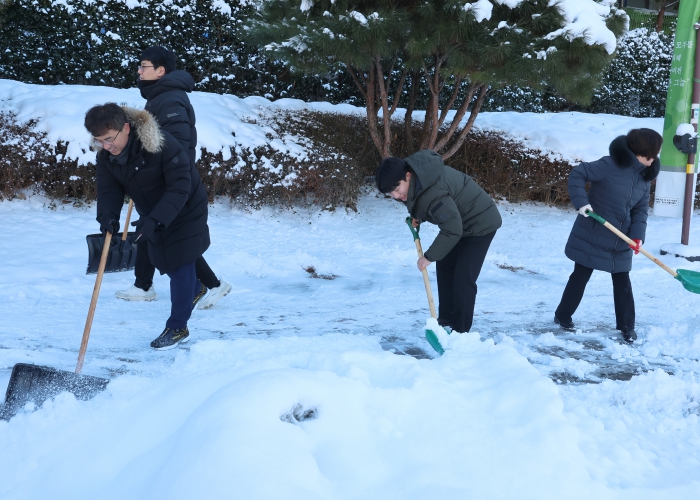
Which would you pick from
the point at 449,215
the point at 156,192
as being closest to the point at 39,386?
Answer: the point at 156,192

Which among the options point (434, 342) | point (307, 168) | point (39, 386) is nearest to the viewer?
point (39, 386)

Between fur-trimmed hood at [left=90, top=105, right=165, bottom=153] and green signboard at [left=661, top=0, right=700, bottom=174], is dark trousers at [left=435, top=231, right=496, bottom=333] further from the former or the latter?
green signboard at [left=661, top=0, right=700, bottom=174]

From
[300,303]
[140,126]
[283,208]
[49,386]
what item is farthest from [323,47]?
[49,386]

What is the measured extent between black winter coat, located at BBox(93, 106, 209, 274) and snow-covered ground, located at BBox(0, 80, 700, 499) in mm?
605

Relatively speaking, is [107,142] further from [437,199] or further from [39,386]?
[437,199]

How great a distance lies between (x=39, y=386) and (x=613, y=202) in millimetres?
3621

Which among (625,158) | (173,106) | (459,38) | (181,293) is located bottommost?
(181,293)

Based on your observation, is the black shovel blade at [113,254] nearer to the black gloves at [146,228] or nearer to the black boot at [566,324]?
the black gloves at [146,228]

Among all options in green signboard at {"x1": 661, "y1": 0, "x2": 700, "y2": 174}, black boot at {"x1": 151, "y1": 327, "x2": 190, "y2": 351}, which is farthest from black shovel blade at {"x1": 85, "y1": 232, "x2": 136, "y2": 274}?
green signboard at {"x1": 661, "y1": 0, "x2": 700, "y2": 174}

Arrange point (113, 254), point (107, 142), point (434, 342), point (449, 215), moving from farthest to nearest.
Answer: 1. point (113, 254)
2. point (434, 342)
3. point (449, 215)
4. point (107, 142)

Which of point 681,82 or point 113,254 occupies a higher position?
point 681,82

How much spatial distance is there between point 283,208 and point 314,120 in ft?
4.97

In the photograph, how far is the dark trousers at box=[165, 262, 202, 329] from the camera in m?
3.81

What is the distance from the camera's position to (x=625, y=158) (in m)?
4.21
